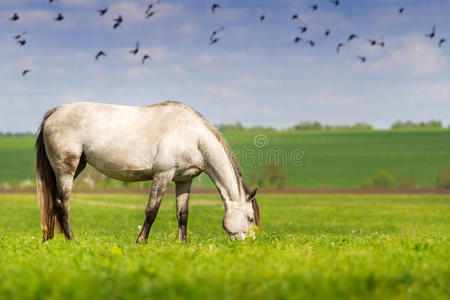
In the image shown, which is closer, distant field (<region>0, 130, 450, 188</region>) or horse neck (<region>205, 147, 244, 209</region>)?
horse neck (<region>205, 147, 244, 209</region>)

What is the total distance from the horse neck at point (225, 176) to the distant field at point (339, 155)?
34.4m

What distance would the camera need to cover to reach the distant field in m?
54.5

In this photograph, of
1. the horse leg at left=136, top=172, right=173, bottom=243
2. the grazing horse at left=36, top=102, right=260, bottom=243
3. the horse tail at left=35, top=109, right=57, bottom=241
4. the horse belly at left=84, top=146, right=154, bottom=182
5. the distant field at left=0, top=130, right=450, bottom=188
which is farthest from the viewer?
the distant field at left=0, top=130, right=450, bottom=188

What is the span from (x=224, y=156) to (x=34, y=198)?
24507 mm

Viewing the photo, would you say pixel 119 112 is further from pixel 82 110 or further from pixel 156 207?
pixel 156 207

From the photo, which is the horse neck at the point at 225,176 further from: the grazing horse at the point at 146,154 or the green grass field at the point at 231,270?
the green grass field at the point at 231,270

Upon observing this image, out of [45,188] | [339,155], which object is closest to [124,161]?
[45,188]

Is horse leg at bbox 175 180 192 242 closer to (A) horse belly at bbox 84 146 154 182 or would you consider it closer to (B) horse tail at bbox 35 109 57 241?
(A) horse belly at bbox 84 146 154 182

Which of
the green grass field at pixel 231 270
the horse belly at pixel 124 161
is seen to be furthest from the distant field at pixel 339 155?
the green grass field at pixel 231 270

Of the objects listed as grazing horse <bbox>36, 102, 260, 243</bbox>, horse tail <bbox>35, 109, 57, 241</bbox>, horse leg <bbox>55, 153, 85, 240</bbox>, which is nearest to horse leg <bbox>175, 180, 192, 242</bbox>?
grazing horse <bbox>36, 102, 260, 243</bbox>

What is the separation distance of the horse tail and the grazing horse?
21 mm

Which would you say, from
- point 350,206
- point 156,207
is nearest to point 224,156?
point 156,207

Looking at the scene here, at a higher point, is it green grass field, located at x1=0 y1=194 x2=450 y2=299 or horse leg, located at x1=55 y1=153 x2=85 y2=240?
horse leg, located at x1=55 y1=153 x2=85 y2=240

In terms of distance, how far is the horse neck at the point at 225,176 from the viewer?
1021 centimetres
